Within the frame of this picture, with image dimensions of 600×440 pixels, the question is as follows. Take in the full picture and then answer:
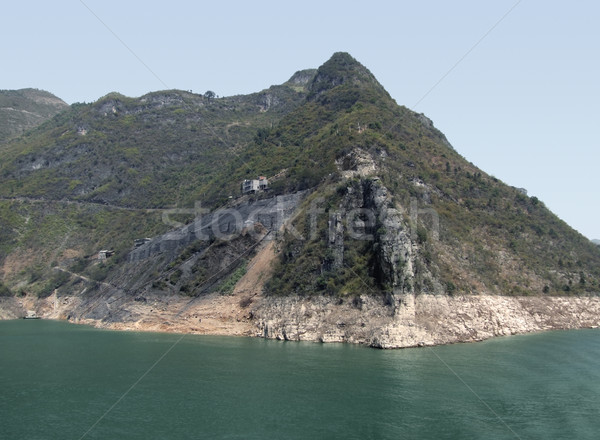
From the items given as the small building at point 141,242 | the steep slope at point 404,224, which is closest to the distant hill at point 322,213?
the steep slope at point 404,224

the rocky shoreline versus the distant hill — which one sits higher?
the distant hill

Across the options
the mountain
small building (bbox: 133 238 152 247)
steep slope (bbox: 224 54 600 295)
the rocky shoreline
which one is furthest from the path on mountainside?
the rocky shoreline

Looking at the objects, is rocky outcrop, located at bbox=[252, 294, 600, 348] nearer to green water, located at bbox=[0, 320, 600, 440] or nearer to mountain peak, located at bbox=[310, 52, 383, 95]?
green water, located at bbox=[0, 320, 600, 440]

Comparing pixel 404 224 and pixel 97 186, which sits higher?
pixel 97 186

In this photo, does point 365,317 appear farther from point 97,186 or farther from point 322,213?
point 97,186

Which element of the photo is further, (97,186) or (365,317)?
(97,186)

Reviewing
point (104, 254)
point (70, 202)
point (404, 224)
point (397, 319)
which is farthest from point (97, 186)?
point (397, 319)

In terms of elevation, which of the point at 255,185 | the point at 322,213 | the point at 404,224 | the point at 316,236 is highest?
the point at 255,185
